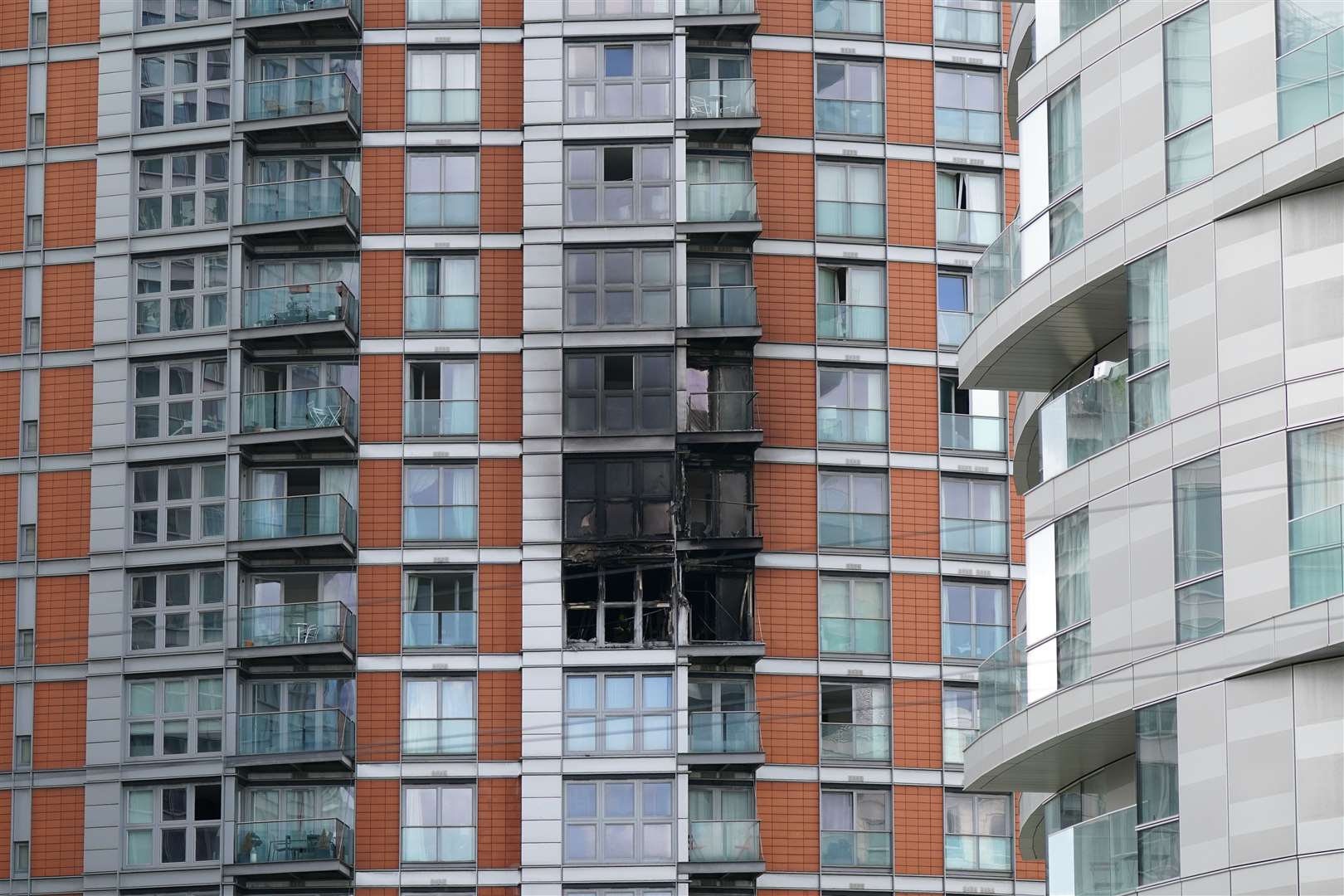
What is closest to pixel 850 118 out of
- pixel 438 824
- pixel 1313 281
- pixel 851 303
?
pixel 851 303

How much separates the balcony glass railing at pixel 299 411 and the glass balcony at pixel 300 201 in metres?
4.35

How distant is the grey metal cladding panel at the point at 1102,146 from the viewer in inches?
1430

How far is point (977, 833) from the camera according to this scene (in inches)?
2448

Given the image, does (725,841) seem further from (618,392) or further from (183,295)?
(183,295)

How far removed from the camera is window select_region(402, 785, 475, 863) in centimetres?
6191

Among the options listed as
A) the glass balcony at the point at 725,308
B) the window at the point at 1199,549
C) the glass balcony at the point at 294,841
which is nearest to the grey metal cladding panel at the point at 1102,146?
the window at the point at 1199,549

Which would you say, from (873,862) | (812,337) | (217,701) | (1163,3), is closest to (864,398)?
(812,337)

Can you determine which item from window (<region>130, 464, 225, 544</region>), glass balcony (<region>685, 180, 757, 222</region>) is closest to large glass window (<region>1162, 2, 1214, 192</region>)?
glass balcony (<region>685, 180, 757, 222</region>)

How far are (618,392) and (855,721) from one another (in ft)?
31.9

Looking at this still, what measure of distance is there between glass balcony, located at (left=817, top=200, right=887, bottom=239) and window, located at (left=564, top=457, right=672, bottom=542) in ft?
24.5

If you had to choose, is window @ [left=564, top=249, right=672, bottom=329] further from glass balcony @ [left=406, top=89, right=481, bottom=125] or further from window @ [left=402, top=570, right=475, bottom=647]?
window @ [left=402, top=570, right=475, bottom=647]

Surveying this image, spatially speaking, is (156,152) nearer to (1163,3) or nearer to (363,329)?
(363,329)

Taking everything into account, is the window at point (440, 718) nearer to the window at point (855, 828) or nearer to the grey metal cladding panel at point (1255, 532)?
the window at point (855, 828)

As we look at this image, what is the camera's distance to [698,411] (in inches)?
2510
